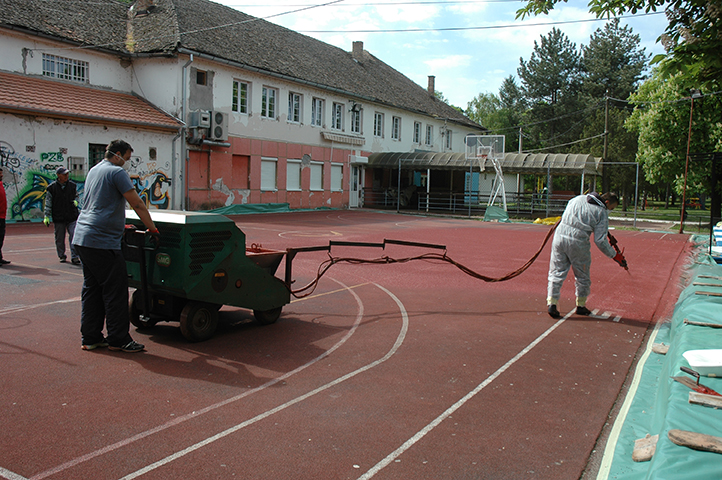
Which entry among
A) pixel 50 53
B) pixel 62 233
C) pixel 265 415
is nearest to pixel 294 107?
pixel 50 53

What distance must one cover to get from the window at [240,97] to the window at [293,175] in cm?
443

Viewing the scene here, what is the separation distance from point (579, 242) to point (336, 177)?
29519mm

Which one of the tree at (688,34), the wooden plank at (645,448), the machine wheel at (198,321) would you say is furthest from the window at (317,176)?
the wooden plank at (645,448)

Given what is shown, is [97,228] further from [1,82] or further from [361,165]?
[361,165]

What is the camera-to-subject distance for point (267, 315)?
736 cm

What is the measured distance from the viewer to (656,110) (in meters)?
28.3

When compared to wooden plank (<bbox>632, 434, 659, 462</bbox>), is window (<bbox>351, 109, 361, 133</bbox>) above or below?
above

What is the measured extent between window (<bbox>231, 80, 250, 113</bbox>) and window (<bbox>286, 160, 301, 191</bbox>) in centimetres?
443

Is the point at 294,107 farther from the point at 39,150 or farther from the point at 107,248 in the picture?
the point at 107,248

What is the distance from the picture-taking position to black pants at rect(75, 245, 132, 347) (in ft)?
19.2

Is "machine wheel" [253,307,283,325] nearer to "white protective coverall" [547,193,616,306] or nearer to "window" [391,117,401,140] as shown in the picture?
"white protective coverall" [547,193,616,306]

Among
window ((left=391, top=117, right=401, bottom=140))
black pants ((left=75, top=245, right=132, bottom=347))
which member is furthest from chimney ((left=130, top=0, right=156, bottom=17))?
black pants ((left=75, top=245, right=132, bottom=347))

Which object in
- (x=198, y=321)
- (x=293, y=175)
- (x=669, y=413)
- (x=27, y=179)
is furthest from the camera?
(x=293, y=175)

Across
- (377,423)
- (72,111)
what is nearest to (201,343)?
(377,423)
